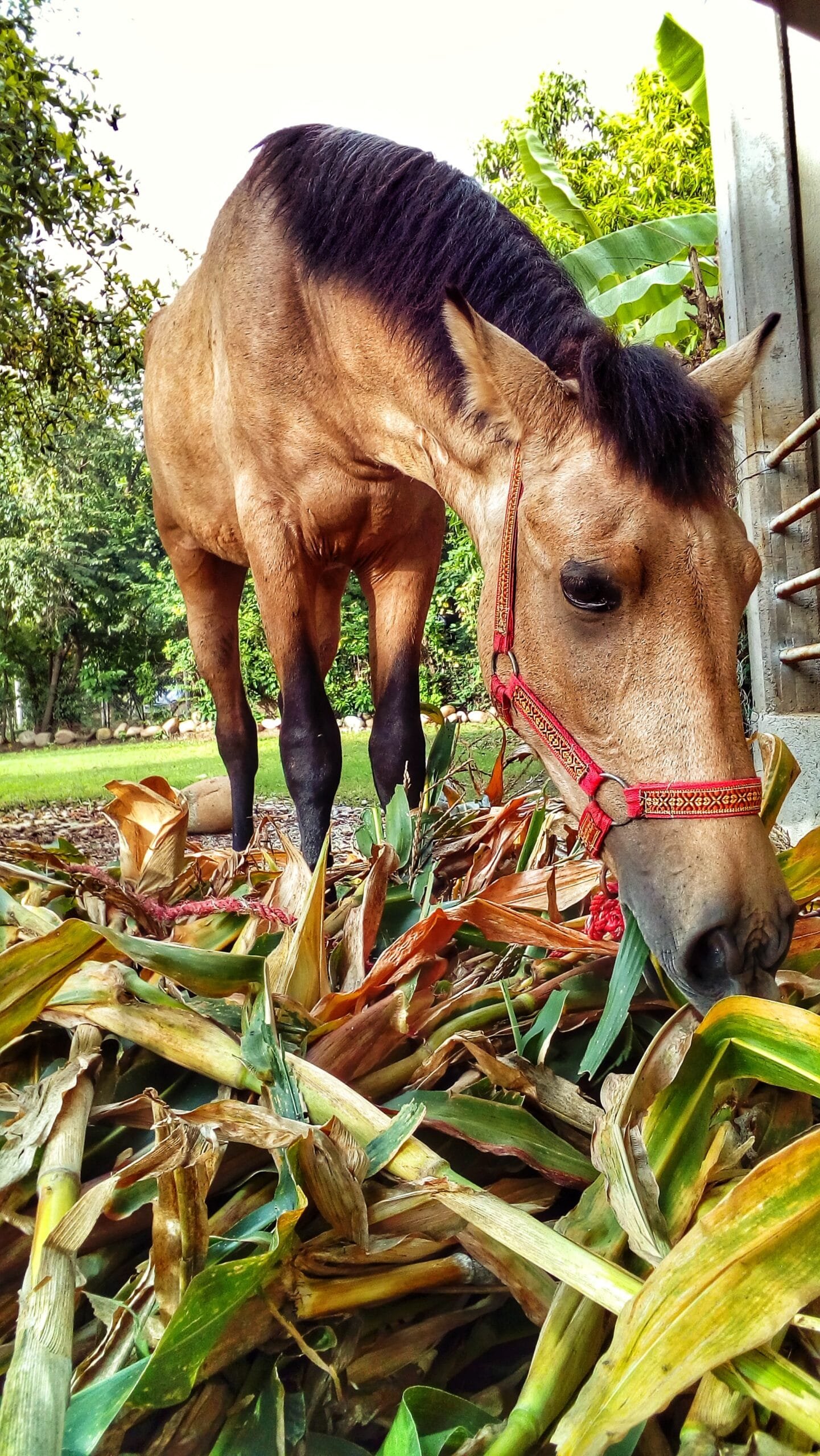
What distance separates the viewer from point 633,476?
3.79 ft

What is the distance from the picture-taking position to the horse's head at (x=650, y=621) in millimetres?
894

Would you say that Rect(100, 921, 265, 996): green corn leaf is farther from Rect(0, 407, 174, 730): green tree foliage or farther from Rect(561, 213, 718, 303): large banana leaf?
Rect(0, 407, 174, 730): green tree foliage

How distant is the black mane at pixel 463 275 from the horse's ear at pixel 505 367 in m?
0.06

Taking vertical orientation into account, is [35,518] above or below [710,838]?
above

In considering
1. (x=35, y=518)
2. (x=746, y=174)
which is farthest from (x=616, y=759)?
(x=35, y=518)

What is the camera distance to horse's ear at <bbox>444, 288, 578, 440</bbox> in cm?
131

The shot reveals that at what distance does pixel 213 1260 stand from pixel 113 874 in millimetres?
876

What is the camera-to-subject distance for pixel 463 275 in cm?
170

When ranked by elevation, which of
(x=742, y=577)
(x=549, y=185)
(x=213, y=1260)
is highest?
(x=549, y=185)

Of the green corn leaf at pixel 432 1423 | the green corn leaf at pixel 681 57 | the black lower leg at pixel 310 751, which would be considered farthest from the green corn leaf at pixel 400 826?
the green corn leaf at pixel 681 57

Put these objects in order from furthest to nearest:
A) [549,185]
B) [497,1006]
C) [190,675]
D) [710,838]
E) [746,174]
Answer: [190,675]
[549,185]
[746,174]
[710,838]
[497,1006]

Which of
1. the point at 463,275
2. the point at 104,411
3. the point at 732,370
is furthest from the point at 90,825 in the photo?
the point at 732,370

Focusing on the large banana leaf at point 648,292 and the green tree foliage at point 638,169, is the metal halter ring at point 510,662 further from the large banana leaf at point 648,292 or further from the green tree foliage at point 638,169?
the green tree foliage at point 638,169

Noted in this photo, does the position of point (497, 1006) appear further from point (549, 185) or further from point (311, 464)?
point (549, 185)
